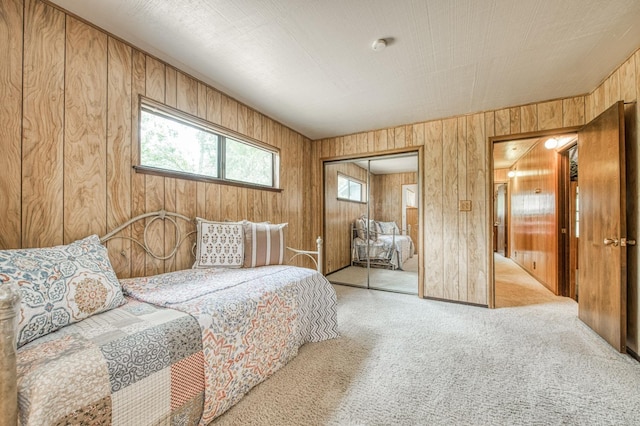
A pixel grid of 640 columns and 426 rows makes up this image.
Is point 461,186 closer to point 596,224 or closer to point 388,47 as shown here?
point 596,224

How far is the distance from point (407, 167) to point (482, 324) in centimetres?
218

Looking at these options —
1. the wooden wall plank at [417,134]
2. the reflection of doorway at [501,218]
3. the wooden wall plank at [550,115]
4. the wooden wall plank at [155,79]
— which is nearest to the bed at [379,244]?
the wooden wall plank at [417,134]

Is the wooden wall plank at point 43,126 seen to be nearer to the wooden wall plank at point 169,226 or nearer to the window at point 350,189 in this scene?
the wooden wall plank at point 169,226

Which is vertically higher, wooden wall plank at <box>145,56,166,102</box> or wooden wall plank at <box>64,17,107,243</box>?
wooden wall plank at <box>145,56,166,102</box>

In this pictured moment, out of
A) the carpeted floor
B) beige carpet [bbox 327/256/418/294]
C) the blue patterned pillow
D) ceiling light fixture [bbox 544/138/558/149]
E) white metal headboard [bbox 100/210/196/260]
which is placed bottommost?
the carpeted floor

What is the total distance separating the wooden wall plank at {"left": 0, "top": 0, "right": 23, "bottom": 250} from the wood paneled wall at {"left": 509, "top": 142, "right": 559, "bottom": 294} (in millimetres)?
5501

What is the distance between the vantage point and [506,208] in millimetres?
6777

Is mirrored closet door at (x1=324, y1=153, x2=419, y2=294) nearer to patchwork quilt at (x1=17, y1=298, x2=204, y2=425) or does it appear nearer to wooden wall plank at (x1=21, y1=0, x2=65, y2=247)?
patchwork quilt at (x1=17, y1=298, x2=204, y2=425)

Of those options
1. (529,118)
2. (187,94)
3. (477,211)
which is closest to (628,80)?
(529,118)

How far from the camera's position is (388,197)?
12.9 ft

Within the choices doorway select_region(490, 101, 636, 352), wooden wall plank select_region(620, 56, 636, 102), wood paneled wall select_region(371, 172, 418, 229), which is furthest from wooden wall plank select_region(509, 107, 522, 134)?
wood paneled wall select_region(371, 172, 418, 229)

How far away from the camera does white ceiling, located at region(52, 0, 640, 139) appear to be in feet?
5.17

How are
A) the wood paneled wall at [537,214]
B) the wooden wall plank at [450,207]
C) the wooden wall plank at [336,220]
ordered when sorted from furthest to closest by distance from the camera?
the wooden wall plank at [336,220], the wood paneled wall at [537,214], the wooden wall plank at [450,207]

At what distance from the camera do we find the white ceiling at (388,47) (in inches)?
62.1
